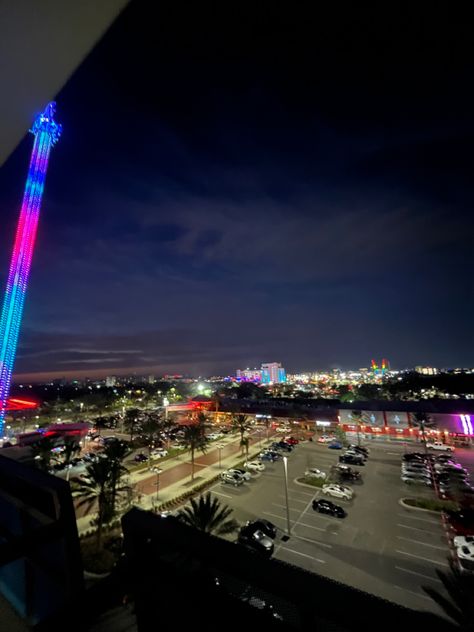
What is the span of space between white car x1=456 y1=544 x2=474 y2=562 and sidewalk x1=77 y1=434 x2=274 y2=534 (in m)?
16.8

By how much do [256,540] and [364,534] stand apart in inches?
241

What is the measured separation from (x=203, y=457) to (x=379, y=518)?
19.6 metres

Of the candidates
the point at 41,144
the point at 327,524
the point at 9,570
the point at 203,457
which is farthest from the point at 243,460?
the point at 41,144

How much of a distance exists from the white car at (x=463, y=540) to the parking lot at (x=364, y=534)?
0.52 metres

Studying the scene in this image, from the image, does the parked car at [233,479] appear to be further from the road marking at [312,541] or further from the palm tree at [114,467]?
the palm tree at [114,467]

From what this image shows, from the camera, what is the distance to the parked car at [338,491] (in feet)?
68.8

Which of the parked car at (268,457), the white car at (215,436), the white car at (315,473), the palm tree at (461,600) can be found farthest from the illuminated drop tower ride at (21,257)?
the palm tree at (461,600)

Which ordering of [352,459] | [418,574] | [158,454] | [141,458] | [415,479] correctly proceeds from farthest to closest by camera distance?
[158,454]
[141,458]
[352,459]
[415,479]
[418,574]

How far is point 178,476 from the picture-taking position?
87.1 ft

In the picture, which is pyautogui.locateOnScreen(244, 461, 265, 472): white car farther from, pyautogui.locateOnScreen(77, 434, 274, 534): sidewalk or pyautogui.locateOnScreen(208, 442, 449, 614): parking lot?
pyautogui.locateOnScreen(77, 434, 274, 534): sidewalk

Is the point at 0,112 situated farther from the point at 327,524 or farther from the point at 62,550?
the point at 327,524

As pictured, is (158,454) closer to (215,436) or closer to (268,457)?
(215,436)

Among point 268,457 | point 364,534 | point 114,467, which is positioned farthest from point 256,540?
point 268,457

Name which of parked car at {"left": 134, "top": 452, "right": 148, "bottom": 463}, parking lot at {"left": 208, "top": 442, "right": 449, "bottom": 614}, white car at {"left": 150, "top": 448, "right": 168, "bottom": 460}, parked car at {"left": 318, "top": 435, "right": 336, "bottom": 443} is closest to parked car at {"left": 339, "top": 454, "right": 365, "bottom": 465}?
parking lot at {"left": 208, "top": 442, "right": 449, "bottom": 614}
